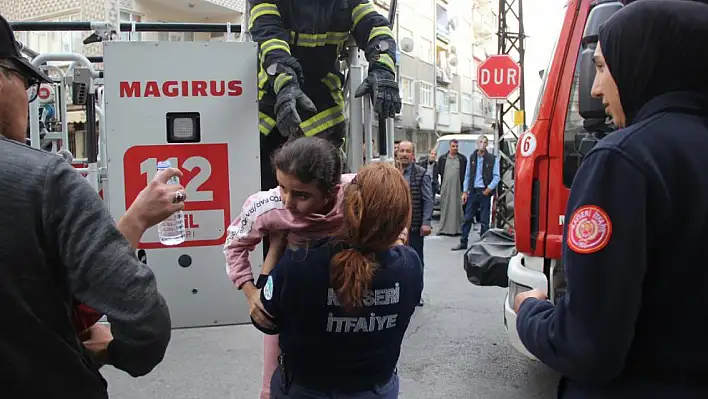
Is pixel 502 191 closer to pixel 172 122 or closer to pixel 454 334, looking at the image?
pixel 454 334

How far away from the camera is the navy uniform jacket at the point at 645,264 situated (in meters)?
1.36

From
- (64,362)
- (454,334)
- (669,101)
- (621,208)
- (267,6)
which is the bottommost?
(454,334)

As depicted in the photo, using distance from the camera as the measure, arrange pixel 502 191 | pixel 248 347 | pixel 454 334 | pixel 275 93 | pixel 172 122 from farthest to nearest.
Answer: pixel 502 191 → pixel 454 334 → pixel 248 347 → pixel 275 93 → pixel 172 122

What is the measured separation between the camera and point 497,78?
37.7 feet

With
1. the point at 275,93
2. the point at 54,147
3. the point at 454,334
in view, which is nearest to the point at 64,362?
the point at 275,93

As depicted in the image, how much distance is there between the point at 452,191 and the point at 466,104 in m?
38.0

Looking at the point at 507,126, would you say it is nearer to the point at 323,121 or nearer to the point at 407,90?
the point at 323,121

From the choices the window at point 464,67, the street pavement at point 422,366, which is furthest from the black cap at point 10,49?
the window at point 464,67

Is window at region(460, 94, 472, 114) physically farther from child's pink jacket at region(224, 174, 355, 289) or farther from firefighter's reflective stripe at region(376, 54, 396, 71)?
child's pink jacket at region(224, 174, 355, 289)

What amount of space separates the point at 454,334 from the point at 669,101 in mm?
4597

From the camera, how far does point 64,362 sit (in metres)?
1.36

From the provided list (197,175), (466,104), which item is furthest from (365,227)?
(466,104)

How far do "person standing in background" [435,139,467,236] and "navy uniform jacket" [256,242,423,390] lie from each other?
1005 centimetres

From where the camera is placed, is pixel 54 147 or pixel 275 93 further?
pixel 54 147
